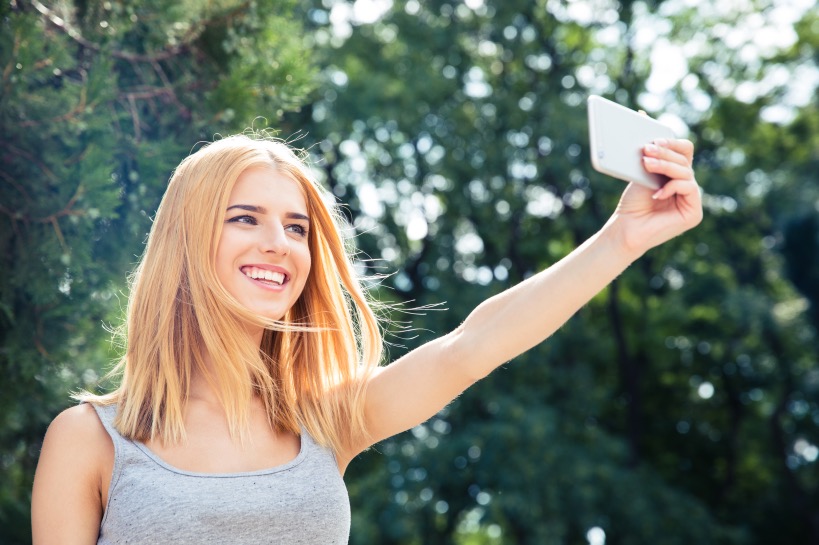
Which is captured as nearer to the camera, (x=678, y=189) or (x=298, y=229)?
(x=678, y=189)

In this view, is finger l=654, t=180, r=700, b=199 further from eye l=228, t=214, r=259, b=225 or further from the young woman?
eye l=228, t=214, r=259, b=225

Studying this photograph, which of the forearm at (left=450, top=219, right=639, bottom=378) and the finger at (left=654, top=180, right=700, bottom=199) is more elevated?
the finger at (left=654, top=180, right=700, bottom=199)

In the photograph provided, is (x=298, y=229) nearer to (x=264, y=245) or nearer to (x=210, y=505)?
(x=264, y=245)

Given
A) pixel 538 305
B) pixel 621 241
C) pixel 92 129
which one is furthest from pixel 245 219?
pixel 92 129

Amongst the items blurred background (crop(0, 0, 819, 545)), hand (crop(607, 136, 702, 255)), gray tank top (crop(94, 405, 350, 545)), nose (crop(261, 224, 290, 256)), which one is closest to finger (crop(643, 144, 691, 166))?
hand (crop(607, 136, 702, 255))

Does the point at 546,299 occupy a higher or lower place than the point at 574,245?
higher

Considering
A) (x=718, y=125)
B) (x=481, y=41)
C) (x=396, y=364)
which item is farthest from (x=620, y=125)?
(x=718, y=125)

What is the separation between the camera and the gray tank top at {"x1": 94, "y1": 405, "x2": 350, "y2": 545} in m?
1.94

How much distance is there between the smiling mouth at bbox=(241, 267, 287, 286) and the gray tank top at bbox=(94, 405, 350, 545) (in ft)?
1.29

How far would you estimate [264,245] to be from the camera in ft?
7.15

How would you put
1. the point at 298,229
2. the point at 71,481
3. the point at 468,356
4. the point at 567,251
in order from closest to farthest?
the point at 71,481
the point at 468,356
the point at 298,229
the point at 567,251

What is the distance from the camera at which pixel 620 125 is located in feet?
6.03

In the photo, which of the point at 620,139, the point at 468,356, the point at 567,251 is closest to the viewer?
the point at 620,139

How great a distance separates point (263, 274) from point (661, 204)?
0.84 meters
